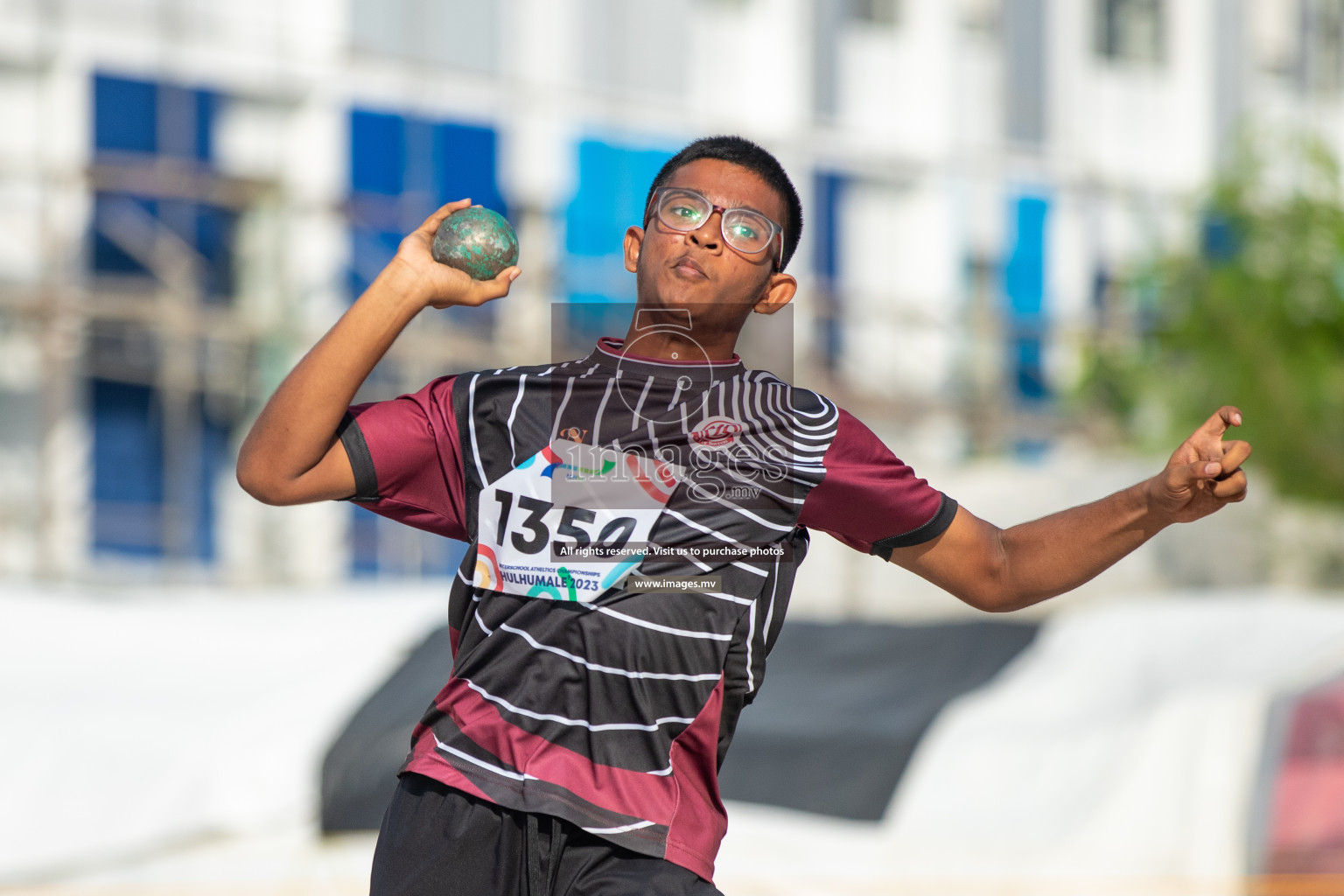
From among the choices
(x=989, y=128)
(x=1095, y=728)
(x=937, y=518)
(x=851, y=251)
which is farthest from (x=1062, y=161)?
(x=937, y=518)

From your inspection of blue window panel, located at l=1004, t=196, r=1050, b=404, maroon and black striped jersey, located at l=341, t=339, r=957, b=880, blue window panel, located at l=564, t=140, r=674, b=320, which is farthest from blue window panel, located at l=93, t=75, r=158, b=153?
maroon and black striped jersey, located at l=341, t=339, r=957, b=880

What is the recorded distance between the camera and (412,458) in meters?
1.75

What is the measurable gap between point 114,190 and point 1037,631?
7574mm

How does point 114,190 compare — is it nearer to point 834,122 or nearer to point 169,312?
point 169,312

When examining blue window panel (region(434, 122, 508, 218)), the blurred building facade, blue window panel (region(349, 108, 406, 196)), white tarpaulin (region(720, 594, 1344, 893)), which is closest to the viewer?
white tarpaulin (region(720, 594, 1344, 893))

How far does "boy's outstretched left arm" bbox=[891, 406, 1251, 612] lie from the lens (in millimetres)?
1758

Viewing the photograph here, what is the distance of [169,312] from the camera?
35.0 ft

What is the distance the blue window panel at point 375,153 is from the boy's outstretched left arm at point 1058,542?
1096 cm

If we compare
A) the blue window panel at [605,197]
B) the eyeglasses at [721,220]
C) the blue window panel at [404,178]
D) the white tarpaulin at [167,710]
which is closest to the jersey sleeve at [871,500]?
the eyeglasses at [721,220]

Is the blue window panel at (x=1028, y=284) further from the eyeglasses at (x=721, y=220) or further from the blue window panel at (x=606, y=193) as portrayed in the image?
the eyeglasses at (x=721, y=220)

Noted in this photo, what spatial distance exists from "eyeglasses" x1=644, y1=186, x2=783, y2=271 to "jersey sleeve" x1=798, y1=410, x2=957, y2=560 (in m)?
0.24

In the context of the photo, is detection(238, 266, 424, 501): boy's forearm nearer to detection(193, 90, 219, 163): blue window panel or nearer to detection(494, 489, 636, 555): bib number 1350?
detection(494, 489, 636, 555): bib number 1350

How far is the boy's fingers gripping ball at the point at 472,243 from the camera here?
1.68 m

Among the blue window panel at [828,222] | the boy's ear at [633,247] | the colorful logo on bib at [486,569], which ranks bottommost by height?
the colorful logo on bib at [486,569]
